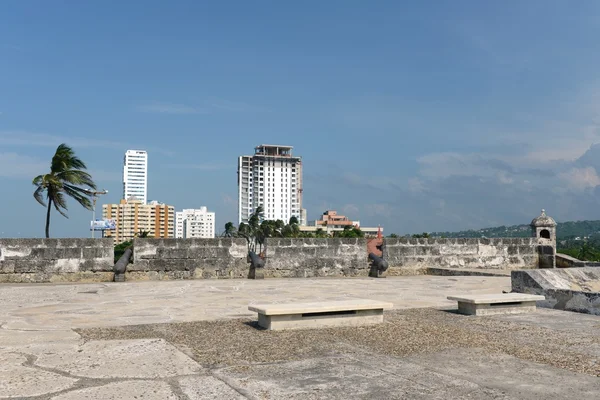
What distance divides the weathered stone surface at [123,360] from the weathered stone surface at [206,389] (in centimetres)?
25

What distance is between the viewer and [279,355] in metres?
5.11

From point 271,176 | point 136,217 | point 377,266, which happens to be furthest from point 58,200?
point 271,176

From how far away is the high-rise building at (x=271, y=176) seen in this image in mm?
191000

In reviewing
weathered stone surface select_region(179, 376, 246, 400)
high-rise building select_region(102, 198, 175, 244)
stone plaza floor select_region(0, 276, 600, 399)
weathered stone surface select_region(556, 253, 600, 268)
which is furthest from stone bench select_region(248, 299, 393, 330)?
high-rise building select_region(102, 198, 175, 244)

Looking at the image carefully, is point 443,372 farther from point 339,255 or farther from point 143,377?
point 339,255

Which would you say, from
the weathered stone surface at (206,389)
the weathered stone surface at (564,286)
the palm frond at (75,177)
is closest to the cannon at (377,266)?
the weathered stone surface at (564,286)

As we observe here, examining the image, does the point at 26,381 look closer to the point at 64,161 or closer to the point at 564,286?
the point at 564,286

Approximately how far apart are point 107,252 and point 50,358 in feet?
29.6

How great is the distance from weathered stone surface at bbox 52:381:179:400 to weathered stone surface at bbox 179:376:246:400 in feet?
0.39

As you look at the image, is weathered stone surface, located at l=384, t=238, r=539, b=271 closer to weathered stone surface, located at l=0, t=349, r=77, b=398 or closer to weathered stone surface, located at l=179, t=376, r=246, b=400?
weathered stone surface, located at l=179, t=376, r=246, b=400

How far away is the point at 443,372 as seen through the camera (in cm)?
450

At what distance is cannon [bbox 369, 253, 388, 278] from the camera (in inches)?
592

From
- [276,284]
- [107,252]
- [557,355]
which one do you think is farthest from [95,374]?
[107,252]

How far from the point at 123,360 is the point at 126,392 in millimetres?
1040
